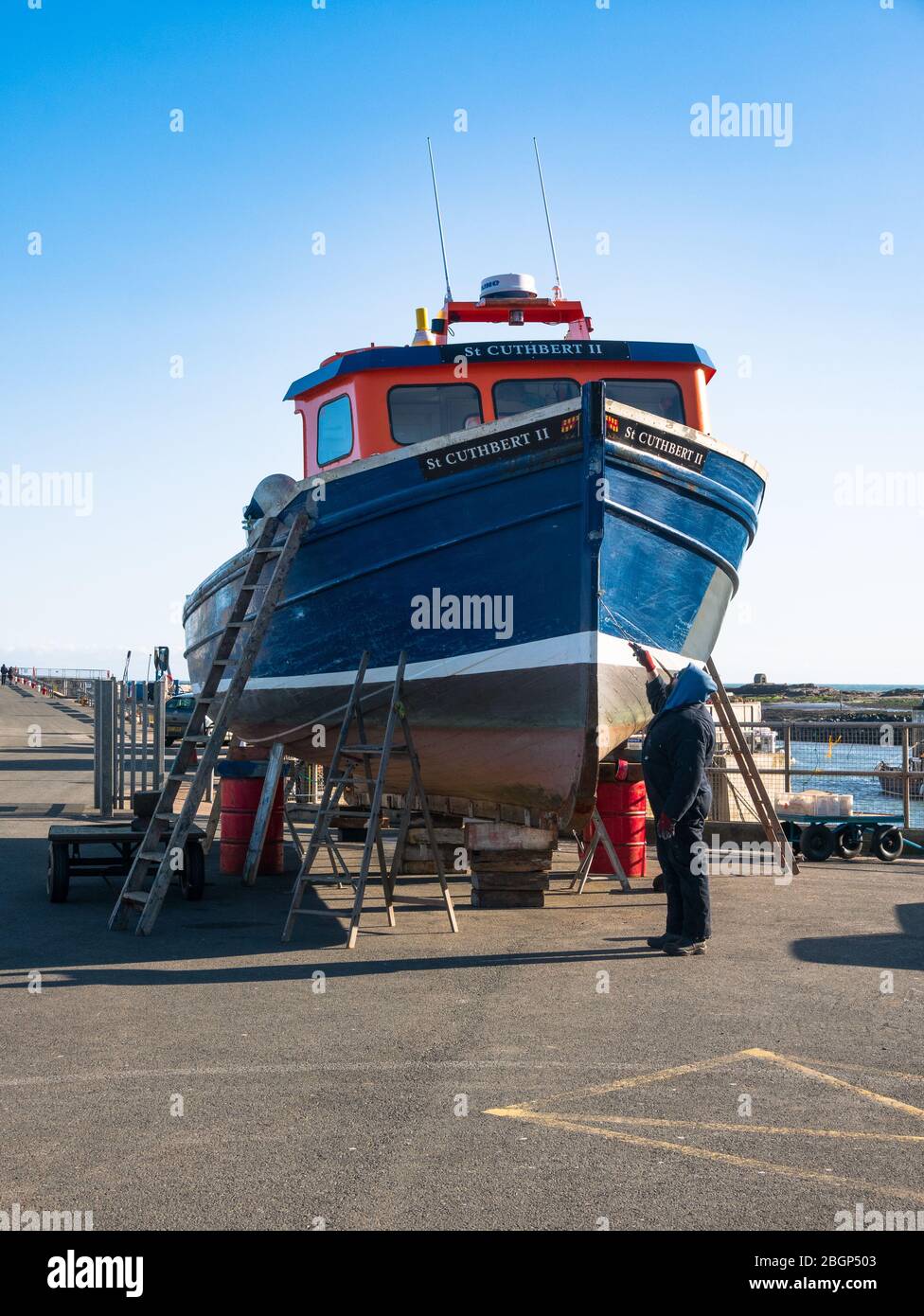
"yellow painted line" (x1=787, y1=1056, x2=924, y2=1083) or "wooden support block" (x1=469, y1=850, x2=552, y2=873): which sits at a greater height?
"wooden support block" (x1=469, y1=850, x2=552, y2=873)

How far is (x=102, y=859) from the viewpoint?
1020cm

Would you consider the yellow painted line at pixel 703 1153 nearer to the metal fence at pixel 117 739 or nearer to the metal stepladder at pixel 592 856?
the metal stepladder at pixel 592 856

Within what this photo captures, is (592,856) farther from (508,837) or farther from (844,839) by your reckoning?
(844,839)

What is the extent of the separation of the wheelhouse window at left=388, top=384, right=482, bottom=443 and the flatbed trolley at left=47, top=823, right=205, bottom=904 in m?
3.88

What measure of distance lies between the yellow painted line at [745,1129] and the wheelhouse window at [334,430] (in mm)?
7206

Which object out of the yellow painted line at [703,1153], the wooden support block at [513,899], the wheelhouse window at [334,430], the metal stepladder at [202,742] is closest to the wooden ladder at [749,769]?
the wooden support block at [513,899]

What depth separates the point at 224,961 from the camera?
305 inches

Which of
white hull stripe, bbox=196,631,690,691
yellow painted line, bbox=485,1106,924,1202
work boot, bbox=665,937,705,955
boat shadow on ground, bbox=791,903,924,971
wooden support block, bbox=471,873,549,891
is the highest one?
white hull stripe, bbox=196,631,690,691

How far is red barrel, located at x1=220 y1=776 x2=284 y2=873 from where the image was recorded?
1215cm

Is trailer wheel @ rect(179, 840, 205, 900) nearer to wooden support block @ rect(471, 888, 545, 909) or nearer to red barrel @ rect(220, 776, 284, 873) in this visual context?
red barrel @ rect(220, 776, 284, 873)

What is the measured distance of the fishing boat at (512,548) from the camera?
879 cm

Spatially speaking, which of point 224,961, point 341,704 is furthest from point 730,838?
point 224,961

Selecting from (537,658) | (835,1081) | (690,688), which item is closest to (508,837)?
(537,658)

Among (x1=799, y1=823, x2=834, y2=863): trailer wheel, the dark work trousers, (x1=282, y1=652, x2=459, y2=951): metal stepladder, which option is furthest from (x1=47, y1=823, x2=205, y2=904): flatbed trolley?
(x1=799, y1=823, x2=834, y2=863): trailer wheel
